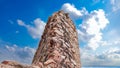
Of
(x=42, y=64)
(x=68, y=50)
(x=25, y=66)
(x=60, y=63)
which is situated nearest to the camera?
(x=25, y=66)

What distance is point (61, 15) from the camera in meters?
15.6

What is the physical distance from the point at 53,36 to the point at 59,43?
0.83 meters

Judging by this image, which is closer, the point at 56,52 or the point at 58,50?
the point at 56,52

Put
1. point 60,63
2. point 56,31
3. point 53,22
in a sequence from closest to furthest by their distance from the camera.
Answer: point 60,63 < point 56,31 < point 53,22

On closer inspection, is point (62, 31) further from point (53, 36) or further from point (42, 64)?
point (42, 64)

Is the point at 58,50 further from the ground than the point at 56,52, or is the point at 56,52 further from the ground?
the point at 58,50

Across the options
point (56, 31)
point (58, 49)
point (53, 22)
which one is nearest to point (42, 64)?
point (58, 49)

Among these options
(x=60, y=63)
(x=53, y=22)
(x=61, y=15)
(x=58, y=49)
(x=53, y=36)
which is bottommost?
(x=60, y=63)

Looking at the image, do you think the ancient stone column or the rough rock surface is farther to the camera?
the ancient stone column

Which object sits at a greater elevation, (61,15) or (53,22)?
(61,15)

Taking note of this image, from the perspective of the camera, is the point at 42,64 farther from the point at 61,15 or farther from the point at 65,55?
the point at 61,15

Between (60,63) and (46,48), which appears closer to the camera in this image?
Answer: (60,63)

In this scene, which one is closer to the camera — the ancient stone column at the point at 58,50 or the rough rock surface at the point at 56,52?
the rough rock surface at the point at 56,52

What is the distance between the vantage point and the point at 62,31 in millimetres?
13180
